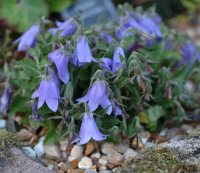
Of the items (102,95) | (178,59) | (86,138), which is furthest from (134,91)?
(178,59)

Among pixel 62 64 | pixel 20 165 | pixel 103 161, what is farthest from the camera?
pixel 103 161

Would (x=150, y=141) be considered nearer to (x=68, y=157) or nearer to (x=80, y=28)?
(x=68, y=157)

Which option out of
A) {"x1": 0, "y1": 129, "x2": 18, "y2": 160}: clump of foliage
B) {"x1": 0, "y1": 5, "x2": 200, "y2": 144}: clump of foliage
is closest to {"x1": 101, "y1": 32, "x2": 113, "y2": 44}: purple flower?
{"x1": 0, "y1": 5, "x2": 200, "y2": 144}: clump of foliage

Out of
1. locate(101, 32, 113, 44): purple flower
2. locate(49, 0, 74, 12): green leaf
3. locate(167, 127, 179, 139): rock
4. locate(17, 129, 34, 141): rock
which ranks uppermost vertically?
locate(101, 32, 113, 44): purple flower

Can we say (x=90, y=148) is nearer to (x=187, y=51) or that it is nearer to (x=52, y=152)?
(x=52, y=152)

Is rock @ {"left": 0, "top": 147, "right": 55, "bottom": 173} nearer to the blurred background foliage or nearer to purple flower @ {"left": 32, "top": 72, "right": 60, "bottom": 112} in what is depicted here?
purple flower @ {"left": 32, "top": 72, "right": 60, "bottom": 112}

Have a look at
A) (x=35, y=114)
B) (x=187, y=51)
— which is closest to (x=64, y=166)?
(x=35, y=114)

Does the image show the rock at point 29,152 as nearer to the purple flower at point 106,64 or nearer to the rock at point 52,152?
the rock at point 52,152
